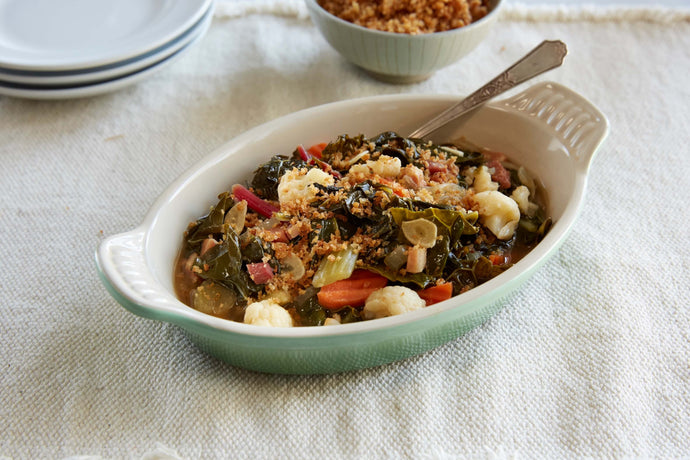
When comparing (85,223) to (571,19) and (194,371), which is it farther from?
(571,19)

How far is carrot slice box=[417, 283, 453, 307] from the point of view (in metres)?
2.28

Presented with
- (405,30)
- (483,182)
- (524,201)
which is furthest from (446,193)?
(405,30)

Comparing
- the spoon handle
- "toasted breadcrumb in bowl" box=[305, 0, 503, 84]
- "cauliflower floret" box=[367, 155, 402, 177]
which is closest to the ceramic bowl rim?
the spoon handle

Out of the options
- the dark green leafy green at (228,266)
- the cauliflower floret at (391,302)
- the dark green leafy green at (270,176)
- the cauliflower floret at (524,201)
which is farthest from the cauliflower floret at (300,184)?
the cauliflower floret at (524,201)

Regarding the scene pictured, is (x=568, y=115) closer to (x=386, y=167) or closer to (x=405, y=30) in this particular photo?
(x=386, y=167)

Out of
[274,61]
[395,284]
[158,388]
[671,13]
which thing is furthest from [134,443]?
[671,13]

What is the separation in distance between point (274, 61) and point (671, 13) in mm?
2343

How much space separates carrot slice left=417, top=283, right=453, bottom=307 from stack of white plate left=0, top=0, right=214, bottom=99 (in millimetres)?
1943

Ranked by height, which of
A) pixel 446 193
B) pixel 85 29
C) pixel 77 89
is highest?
pixel 446 193

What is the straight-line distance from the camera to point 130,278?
2014 millimetres

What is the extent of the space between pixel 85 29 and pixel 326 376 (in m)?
2.43

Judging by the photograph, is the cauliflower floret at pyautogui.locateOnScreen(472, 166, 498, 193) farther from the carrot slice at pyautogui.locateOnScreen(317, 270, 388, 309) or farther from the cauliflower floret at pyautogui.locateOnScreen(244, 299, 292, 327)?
the cauliflower floret at pyautogui.locateOnScreen(244, 299, 292, 327)

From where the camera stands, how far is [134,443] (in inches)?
Answer: 83.8

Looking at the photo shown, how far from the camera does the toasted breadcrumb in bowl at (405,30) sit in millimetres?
3283
